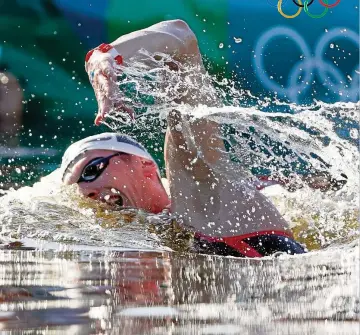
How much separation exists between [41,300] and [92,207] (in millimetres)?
1287

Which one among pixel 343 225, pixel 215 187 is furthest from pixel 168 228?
pixel 343 225

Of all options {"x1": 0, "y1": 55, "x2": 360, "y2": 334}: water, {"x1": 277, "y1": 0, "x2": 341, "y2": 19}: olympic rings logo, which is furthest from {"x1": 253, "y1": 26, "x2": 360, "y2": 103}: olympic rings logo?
{"x1": 0, "y1": 55, "x2": 360, "y2": 334}: water

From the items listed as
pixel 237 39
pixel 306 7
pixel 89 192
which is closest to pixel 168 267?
pixel 89 192

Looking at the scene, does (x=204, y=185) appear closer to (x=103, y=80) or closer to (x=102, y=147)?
(x=102, y=147)

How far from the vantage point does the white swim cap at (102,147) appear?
8.95 ft

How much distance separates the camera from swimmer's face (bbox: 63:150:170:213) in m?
2.66

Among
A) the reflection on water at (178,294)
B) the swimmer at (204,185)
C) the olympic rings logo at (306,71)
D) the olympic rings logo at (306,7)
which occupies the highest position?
the olympic rings logo at (306,7)

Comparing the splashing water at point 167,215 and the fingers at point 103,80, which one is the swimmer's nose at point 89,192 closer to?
the splashing water at point 167,215

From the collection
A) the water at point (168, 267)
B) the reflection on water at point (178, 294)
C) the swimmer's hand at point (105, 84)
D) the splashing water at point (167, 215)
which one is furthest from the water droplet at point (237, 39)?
the reflection on water at point (178, 294)

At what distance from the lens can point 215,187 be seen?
2.41 metres

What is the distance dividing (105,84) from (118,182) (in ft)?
2.52

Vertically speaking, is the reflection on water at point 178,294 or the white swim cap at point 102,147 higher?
the white swim cap at point 102,147

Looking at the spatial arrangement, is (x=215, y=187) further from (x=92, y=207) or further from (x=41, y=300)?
(x=41, y=300)

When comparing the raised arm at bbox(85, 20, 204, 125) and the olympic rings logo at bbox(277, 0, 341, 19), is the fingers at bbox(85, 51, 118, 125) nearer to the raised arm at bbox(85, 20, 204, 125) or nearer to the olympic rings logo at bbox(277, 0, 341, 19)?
the raised arm at bbox(85, 20, 204, 125)
